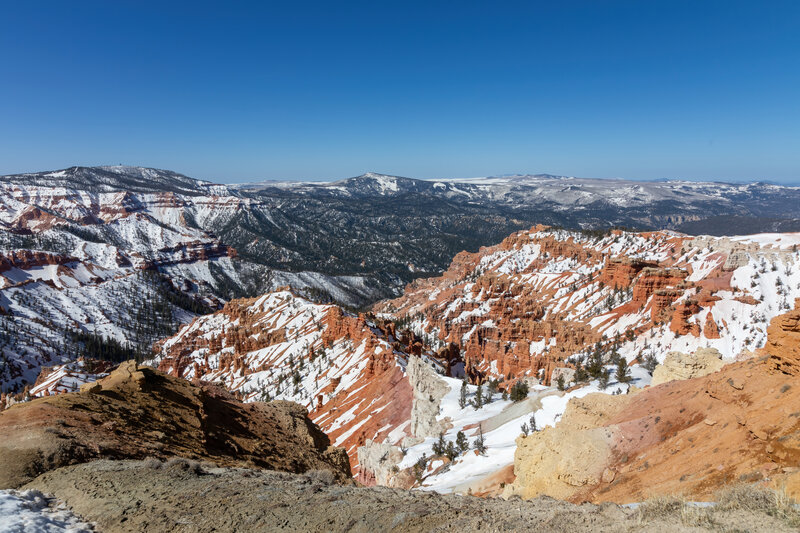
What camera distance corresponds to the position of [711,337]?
6394 centimetres

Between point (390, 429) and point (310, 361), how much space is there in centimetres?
3911

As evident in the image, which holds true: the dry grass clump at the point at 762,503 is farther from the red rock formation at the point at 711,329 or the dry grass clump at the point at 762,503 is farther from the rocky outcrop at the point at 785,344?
the red rock formation at the point at 711,329

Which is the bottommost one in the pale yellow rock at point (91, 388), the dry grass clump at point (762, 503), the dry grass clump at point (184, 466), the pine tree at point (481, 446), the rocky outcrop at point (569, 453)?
the pine tree at point (481, 446)

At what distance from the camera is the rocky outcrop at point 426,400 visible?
43.8 metres

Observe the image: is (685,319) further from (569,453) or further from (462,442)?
(569,453)

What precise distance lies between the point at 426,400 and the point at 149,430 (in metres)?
33.3

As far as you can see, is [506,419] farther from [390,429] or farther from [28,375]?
[28,375]

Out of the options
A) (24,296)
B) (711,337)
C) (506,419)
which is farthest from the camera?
(24,296)

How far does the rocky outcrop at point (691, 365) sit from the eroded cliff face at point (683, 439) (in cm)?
375

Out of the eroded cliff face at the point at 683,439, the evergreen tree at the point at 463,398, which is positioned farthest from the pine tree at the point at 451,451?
the eroded cliff face at the point at 683,439

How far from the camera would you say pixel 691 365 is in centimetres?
2498

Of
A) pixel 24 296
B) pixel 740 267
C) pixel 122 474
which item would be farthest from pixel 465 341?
pixel 24 296

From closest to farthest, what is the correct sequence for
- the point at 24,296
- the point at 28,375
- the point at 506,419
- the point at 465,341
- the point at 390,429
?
the point at 506,419
the point at 390,429
the point at 465,341
the point at 28,375
the point at 24,296

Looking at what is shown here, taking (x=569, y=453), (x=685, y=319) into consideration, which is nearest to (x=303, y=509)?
(x=569, y=453)
